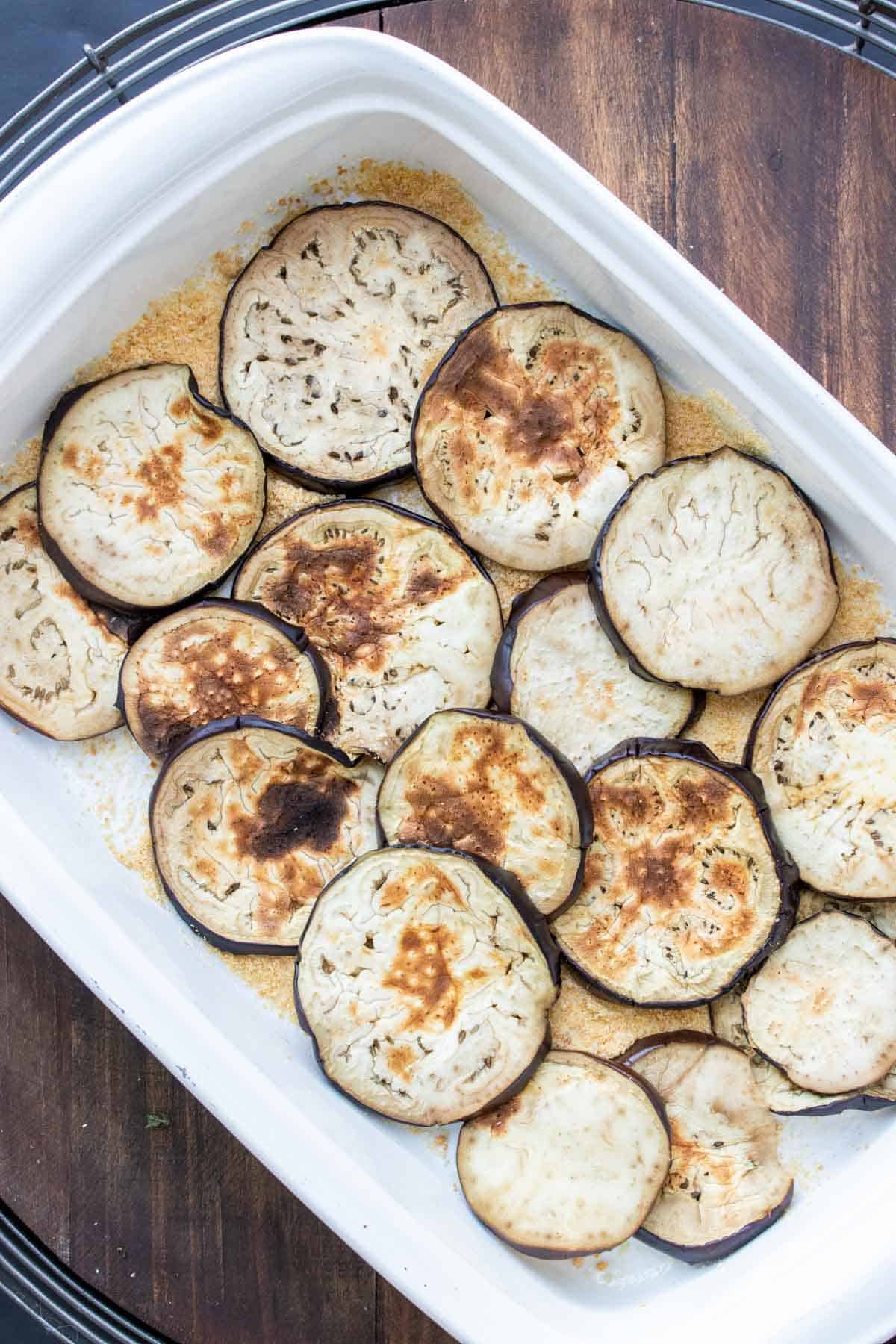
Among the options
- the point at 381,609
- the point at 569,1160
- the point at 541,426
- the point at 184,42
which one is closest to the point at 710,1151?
the point at 569,1160

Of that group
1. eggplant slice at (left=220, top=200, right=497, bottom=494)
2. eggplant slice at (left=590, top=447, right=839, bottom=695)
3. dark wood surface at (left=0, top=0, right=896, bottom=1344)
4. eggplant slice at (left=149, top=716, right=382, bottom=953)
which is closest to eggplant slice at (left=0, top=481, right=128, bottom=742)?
eggplant slice at (left=149, top=716, right=382, bottom=953)

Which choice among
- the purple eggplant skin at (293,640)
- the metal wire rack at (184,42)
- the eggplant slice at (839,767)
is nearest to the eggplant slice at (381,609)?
the purple eggplant skin at (293,640)

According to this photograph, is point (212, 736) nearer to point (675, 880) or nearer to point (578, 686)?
point (578, 686)

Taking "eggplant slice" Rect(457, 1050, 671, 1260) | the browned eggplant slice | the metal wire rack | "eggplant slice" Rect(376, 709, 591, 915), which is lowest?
"eggplant slice" Rect(457, 1050, 671, 1260)

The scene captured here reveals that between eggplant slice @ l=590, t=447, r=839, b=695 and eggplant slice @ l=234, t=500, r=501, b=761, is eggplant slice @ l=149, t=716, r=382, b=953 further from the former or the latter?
eggplant slice @ l=590, t=447, r=839, b=695

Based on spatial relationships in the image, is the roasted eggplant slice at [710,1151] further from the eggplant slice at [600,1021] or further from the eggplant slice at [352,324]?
the eggplant slice at [352,324]

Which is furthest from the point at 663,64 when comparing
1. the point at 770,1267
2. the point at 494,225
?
the point at 770,1267
